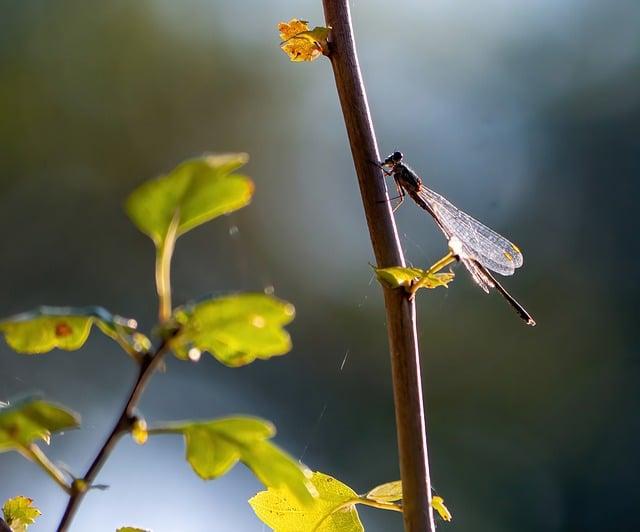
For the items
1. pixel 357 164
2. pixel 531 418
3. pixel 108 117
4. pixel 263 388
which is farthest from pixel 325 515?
pixel 108 117

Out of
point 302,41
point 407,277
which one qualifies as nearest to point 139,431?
point 407,277

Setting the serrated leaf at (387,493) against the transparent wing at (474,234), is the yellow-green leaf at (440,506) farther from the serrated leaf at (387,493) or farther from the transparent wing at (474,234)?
the transparent wing at (474,234)

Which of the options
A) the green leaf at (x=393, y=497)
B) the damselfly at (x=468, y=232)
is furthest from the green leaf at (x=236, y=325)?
the damselfly at (x=468, y=232)

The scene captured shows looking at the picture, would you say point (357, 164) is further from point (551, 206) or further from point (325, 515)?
point (551, 206)

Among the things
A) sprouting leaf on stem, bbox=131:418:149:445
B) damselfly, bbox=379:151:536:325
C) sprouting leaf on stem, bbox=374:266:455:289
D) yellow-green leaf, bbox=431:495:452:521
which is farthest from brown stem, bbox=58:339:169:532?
damselfly, bbox=379:151:536:325

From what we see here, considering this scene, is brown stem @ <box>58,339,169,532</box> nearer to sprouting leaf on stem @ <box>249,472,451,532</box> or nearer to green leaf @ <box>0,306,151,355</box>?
green leaf @ <box>0,306,151,355</box>

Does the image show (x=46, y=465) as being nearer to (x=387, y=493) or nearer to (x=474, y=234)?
(x=387, y=493)
